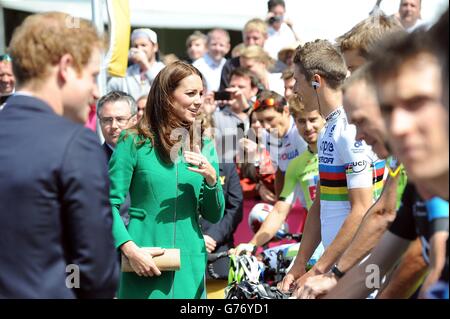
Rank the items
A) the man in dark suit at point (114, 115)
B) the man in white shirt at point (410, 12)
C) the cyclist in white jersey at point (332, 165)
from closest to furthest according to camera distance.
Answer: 1. the cyclist in white jersey at point (332, 165)
2. the man in dark suit at point (114, 115)
3. the man in white shirt at point (410, 12)

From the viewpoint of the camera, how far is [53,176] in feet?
9.23

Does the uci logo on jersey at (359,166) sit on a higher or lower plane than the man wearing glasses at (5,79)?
lower

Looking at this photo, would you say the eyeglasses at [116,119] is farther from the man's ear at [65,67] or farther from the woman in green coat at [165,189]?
the man's ear at [65,67]

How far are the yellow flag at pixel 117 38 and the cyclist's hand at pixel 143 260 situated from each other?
3.50 metres

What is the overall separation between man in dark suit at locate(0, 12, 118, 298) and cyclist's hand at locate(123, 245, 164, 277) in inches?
73.2

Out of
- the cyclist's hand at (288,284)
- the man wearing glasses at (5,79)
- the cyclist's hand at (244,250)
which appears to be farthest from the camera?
the man wearing glasses at (5,79)

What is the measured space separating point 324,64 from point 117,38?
357cm

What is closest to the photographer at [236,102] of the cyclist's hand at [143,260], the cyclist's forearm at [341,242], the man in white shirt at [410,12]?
the man in white shirt at [410,12]

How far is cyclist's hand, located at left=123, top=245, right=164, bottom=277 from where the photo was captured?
4891 mm

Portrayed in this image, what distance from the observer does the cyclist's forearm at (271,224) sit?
6.65 metres

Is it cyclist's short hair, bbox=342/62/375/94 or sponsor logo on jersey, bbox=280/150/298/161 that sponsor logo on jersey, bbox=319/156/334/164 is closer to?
cyclist's short hair, bbox=342/62/375/94

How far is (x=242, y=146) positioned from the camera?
26.7 feet

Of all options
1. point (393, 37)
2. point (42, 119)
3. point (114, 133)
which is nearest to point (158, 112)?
point (114, 133)
